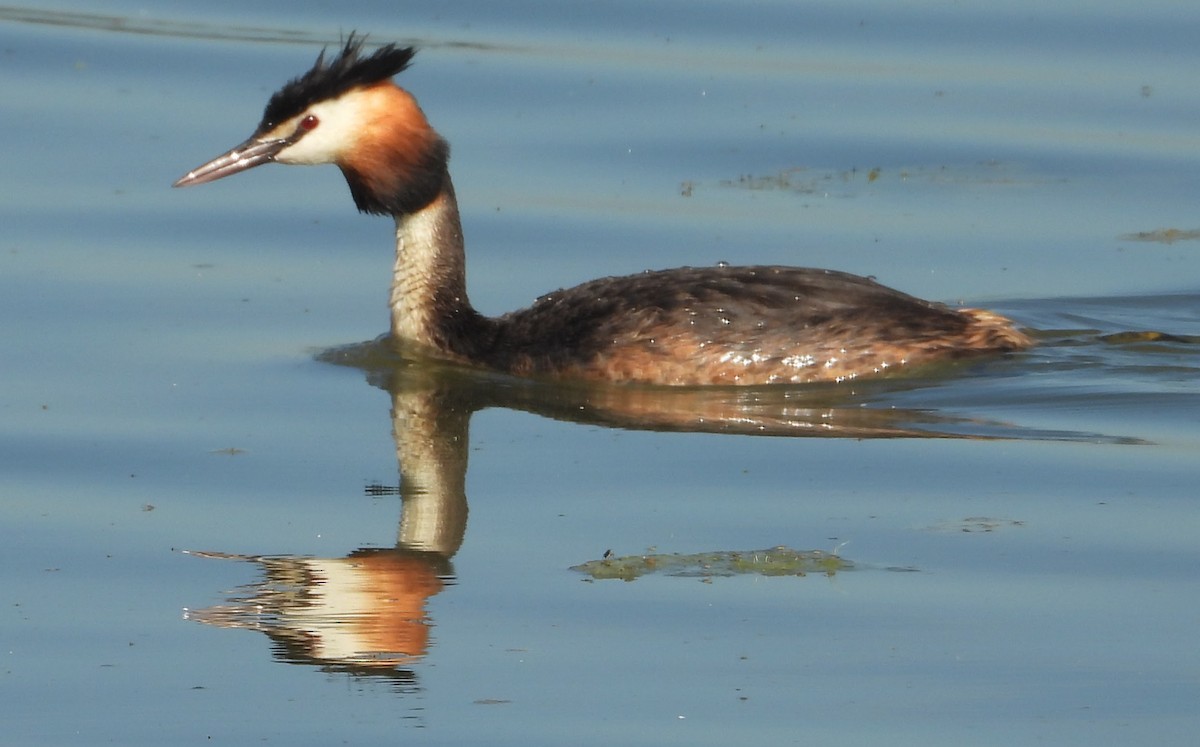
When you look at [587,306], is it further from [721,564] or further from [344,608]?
[344,608]

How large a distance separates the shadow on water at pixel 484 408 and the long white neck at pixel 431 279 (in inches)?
6.2

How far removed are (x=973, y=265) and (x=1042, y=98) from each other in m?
3.72

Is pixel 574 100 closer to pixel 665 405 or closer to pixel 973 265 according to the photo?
pixel 973 265

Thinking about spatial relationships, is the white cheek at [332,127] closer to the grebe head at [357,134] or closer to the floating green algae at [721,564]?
the grebe head at [357,134]

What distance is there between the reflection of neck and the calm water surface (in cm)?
3

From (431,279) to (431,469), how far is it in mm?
2155

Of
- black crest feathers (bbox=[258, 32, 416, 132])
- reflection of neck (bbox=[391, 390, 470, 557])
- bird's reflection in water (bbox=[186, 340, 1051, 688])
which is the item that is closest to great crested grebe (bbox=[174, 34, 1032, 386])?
black crest feathers (bbox=[258, 32, 416, 132])

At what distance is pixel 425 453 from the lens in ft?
32.8

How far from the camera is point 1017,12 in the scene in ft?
60.0

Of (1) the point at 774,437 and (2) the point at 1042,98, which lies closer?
(1) the point at 774,437

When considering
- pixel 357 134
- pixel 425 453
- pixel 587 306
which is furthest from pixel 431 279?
pixel 425 453

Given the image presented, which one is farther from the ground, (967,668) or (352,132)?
(352,132)

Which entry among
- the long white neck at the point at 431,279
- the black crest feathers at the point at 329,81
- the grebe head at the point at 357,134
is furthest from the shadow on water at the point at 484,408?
the black crest feathers at the point at 329,81

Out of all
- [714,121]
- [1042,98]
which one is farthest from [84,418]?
[1042,98]
